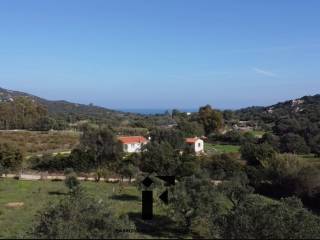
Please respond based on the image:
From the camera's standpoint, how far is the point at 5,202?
28312mm

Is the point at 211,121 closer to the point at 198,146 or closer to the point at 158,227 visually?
the point at 198,146

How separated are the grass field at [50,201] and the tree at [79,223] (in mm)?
5108

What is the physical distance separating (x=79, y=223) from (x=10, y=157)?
108 feet

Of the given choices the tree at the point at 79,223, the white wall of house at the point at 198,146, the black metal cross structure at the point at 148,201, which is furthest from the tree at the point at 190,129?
the tree at the point at 79,223

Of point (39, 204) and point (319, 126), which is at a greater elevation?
point (319, 126)

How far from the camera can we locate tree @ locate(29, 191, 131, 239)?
434 inches

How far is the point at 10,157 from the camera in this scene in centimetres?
4262

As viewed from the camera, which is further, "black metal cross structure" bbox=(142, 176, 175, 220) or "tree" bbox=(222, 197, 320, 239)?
"black metal cross structure" bbox=(142, 176, 175, 220)

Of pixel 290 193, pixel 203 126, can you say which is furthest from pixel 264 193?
pixel 203 126

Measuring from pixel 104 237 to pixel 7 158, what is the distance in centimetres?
3400

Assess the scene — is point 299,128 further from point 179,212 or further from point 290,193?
point 179,212

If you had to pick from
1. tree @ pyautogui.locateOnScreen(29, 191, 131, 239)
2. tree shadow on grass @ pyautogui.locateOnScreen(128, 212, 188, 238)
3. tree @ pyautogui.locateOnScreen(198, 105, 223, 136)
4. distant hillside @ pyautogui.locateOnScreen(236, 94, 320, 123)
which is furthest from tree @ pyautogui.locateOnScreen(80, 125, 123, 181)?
distant hillside @ pyautogui.locateOnScreen(236, 94, 320, 123)

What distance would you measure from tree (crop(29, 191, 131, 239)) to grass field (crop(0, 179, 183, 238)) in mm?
5108

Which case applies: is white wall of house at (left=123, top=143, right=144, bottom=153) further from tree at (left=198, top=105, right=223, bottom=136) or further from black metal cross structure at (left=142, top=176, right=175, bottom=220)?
black metal cross structure at (left=142, top=176, right=175, bottom=220)
